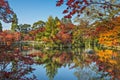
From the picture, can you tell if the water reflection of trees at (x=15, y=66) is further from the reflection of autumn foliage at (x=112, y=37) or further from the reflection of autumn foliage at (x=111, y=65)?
the reflection of autumn foliage at (x=112, y=37)

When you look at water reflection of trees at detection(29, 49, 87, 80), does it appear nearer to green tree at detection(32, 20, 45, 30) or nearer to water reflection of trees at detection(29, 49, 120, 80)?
water reflection of trees at detection(29, 49, 120, 80)

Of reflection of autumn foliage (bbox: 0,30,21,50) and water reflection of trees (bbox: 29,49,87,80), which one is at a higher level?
A: reflection of autumn foliage (bbox: 0,30,21,50)

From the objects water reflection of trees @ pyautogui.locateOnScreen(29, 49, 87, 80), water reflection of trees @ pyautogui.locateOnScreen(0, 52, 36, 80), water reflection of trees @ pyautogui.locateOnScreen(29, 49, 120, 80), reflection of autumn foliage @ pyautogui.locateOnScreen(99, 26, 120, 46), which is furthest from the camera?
reflection of autumn foliage @ pyautogui.locateOnScreen(99, 26, 120, 46)

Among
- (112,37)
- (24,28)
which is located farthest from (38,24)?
(112,37)

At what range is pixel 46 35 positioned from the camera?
45.9 m

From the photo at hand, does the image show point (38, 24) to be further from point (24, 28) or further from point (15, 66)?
point (15, 66)

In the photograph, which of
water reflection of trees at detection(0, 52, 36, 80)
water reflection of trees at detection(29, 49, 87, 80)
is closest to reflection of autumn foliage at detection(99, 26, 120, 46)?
water reflection of trees at detection(29, 49, 87, 80)

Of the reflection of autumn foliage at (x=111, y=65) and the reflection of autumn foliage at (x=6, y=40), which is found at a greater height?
the reflection of autumn foliage at (x=6, y=40)

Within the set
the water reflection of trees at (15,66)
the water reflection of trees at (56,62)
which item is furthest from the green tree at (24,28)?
the water reflection of trees at (15,66)

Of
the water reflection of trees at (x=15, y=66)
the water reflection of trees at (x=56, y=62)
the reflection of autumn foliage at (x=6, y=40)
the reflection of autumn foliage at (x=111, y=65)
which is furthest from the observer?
the water reflection of trees at (x=56, y=62)

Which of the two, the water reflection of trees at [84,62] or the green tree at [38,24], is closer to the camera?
the water reflection of trees at [84,62]

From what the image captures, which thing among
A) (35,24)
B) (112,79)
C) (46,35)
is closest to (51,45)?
(46,35)

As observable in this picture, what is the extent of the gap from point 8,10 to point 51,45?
123ft

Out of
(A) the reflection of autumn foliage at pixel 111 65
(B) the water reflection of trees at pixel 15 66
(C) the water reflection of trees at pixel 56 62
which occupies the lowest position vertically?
(C) the water reflection of trees at pixel 56 62
